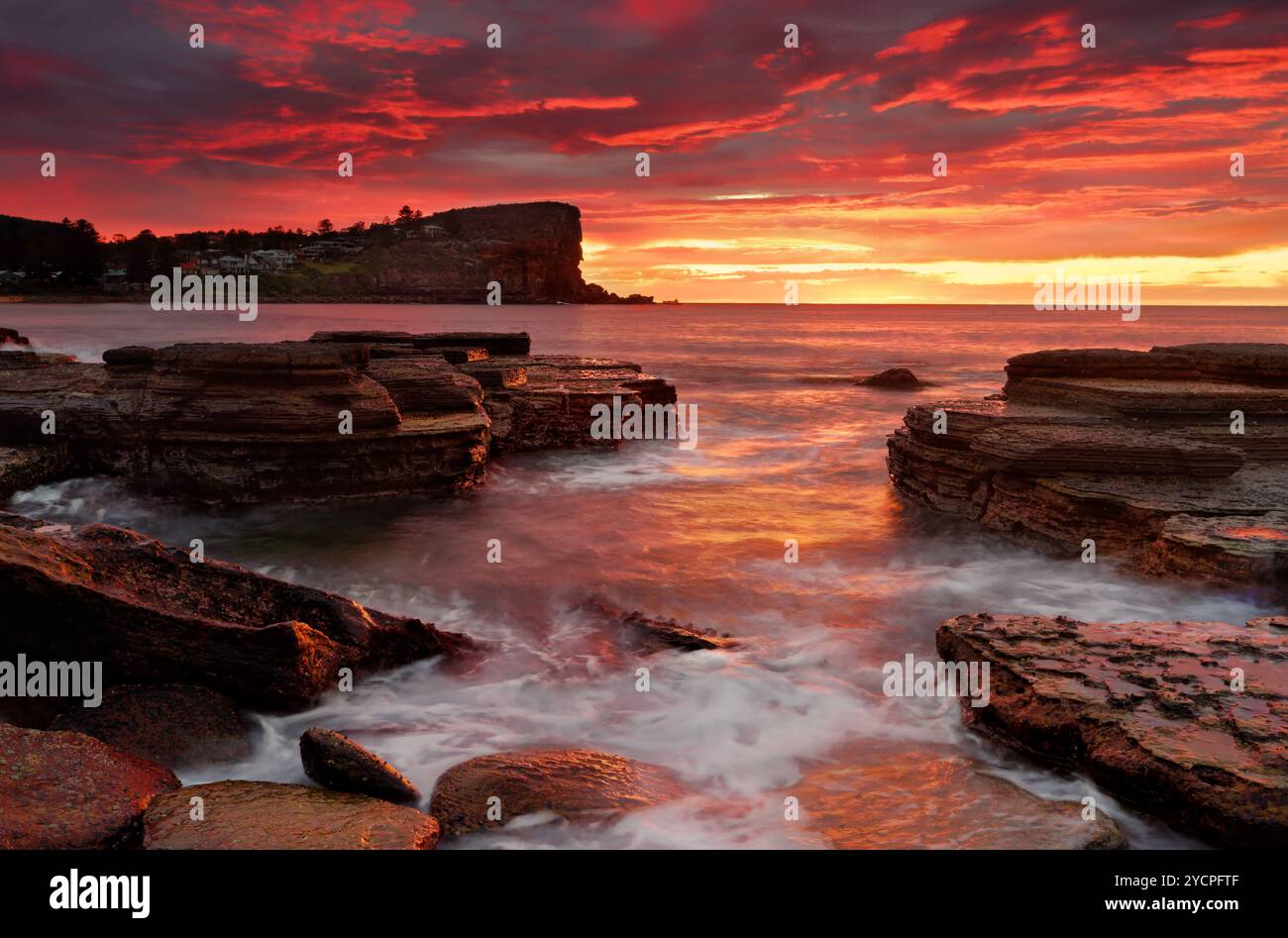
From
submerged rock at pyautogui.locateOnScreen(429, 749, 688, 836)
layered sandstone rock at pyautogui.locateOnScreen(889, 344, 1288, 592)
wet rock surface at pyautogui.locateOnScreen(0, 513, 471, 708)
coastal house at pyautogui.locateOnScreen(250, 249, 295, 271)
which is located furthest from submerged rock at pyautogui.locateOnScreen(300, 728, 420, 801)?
coastal house at pyautogui.locateOnScreen(250, 249, 295, 271)

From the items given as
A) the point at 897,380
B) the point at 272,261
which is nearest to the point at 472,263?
the point at 272,261

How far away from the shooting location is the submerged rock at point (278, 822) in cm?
415

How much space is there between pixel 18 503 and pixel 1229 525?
15.9 m

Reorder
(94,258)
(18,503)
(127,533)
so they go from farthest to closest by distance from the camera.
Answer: (94,258) < (18,503) < (127,533)

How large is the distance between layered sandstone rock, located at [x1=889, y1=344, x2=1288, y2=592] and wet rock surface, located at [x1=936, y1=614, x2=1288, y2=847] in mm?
2840

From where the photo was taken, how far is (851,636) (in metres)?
8.55

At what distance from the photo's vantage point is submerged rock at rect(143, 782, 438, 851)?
415 cm

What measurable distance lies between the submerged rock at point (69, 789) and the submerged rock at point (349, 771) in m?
0.85

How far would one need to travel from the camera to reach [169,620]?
5918mm

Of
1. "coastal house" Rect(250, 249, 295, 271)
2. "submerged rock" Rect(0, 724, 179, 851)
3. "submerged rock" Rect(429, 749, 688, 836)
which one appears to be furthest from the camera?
"coastal house" Rect(250, 249, 295, 271)

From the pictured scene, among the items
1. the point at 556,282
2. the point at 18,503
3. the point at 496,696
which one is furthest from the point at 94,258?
the point at 496,696

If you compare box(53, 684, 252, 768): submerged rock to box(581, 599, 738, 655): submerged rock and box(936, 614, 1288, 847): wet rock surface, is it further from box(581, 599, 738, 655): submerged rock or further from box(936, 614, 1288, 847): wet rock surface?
box(936, 614, 1288, 847): wet rock surface

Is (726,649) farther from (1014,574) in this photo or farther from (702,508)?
(702,508)

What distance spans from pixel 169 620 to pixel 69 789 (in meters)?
1.72
